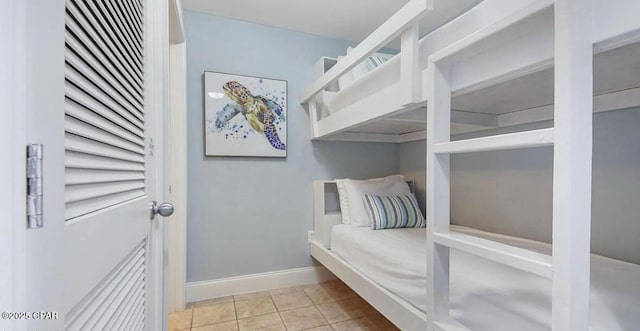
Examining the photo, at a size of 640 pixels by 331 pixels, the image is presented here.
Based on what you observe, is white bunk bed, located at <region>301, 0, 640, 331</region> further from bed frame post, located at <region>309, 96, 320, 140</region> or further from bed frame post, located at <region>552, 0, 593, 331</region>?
bed frame post, located at <region>309, 96, 320, 140</region>

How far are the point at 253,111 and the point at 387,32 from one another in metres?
1.35

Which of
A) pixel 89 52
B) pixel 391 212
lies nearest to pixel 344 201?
pixel 391 212

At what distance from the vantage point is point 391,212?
7.29ft

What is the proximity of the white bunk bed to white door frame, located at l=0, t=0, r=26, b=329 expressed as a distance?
36.2 inches

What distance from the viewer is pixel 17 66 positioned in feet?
0.89

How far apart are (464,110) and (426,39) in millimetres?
720

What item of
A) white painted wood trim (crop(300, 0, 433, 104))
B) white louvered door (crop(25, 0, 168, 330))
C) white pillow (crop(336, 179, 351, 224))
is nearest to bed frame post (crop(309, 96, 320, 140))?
white painted wood trim (crop(300, 0, 433, 104))

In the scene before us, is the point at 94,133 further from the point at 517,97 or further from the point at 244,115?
the point at 244,115

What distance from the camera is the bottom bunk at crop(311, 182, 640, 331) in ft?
2.85

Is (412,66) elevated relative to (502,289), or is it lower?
elevated

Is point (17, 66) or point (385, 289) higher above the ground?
point (17, 66)

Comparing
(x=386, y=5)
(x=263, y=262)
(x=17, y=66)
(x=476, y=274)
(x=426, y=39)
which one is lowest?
(x=263, y=262)

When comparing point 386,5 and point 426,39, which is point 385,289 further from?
point 386,5

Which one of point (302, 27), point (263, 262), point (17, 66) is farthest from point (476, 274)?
point (302, 27)
